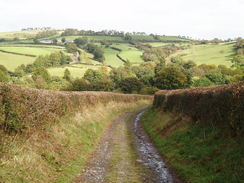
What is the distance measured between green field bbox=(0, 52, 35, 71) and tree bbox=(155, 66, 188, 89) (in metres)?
82.1

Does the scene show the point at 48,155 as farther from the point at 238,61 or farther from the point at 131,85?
the point at 238,61

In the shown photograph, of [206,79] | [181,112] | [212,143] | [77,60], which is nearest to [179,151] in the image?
[212,143]

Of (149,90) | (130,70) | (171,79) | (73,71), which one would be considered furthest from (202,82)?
(73,71)

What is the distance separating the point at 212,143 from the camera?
44.7 ft

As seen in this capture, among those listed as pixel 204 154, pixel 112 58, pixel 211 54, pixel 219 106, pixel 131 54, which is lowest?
pixel 112 58

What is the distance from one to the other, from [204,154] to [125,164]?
409 centimetres

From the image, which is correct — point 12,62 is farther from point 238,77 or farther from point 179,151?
point 179,151

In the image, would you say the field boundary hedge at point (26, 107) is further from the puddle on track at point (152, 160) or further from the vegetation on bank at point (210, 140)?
the vegetation on bank at point (210, 140)

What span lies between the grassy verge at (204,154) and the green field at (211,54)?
428ft

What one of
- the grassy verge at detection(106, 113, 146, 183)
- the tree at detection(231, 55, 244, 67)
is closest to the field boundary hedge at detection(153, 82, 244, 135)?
the grassy verge at detection(106, 113, 146, 183)

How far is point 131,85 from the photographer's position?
10594 cm

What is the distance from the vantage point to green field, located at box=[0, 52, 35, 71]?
14212cm

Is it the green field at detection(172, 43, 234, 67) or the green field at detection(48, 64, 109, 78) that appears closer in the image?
the green field at detection(48, 64, 109, 78)

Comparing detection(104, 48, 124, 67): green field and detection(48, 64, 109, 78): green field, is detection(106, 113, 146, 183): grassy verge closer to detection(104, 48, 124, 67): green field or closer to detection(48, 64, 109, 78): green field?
detection(48, 64, 109, 78): green field
